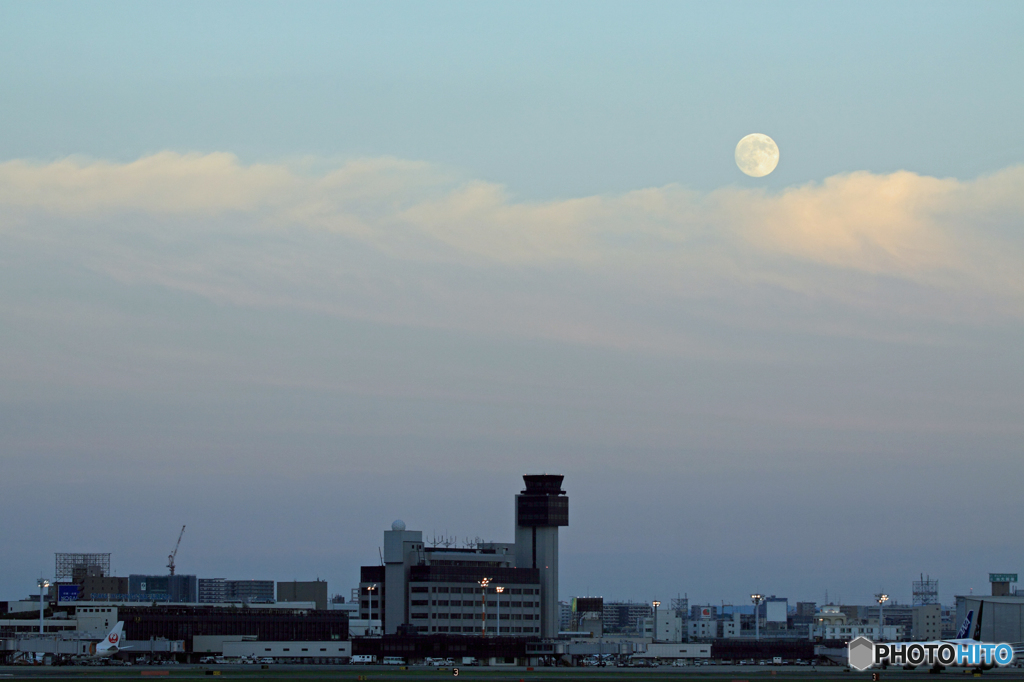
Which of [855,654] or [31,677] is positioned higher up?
[855,654]

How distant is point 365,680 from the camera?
409 ft

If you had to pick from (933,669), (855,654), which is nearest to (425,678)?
(933,669)

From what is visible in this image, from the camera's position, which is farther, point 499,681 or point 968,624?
point 968,624

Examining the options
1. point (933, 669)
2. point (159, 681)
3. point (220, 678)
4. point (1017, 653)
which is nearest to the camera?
point (159, 681)

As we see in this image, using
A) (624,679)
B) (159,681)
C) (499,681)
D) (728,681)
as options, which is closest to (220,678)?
(159,681)

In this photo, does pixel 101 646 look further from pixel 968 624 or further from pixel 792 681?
pixel 968 624

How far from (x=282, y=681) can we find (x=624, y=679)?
120ft

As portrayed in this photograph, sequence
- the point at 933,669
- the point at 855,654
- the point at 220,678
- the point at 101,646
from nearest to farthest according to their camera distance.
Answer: the point at 855,654 < the point at 220,678 < the point at 933,669 < the point at 101,646

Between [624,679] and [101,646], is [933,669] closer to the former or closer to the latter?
[624,679]

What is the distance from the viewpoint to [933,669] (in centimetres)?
15125

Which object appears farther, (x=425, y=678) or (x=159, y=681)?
(x=425, y=678)

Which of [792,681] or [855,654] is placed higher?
[855,654]

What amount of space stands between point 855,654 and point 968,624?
115m

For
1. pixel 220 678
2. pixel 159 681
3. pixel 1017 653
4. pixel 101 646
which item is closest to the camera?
pixel 159 681
